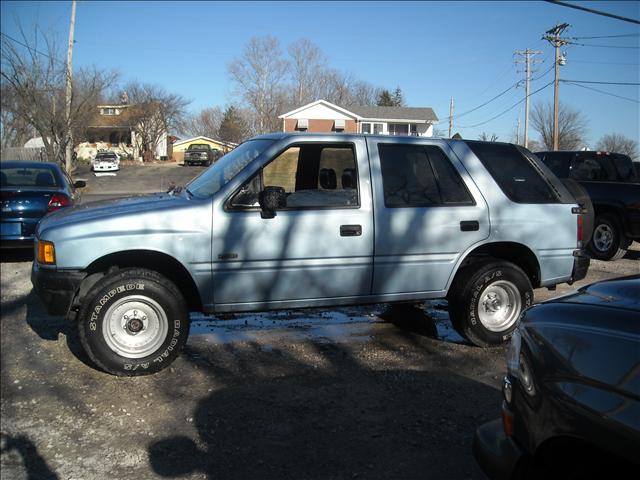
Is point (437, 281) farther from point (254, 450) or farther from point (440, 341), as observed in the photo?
point (254, 450)

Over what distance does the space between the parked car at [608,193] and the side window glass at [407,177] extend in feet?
21.1

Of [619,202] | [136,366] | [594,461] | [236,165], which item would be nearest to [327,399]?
[136,366]

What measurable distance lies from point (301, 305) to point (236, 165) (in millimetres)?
1358

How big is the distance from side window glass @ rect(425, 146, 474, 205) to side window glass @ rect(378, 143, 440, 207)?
0.19 ft

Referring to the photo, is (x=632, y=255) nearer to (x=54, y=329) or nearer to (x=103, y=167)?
(x=54, y=329)

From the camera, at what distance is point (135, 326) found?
4637 mm

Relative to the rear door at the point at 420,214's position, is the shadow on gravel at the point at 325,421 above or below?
below

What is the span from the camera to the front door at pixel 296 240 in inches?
185

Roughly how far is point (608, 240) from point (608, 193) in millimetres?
842

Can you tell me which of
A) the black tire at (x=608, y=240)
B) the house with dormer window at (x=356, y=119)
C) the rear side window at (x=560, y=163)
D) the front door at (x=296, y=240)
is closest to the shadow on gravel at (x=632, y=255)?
the black tire at (x=608, y=240)

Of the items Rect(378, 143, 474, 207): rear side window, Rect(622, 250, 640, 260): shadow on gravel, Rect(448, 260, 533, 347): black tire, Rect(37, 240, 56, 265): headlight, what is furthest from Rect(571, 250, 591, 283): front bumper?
Rect(622, 250, 640, 260): shadow on gravel

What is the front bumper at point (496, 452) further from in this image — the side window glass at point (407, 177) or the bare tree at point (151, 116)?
the bare tree at point (151, 116)

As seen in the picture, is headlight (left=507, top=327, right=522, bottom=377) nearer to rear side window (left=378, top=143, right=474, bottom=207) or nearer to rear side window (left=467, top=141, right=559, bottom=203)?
rear side window (left=378, top=143, right=474, bottom=207)

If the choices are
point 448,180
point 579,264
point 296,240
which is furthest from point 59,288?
point 579,264
